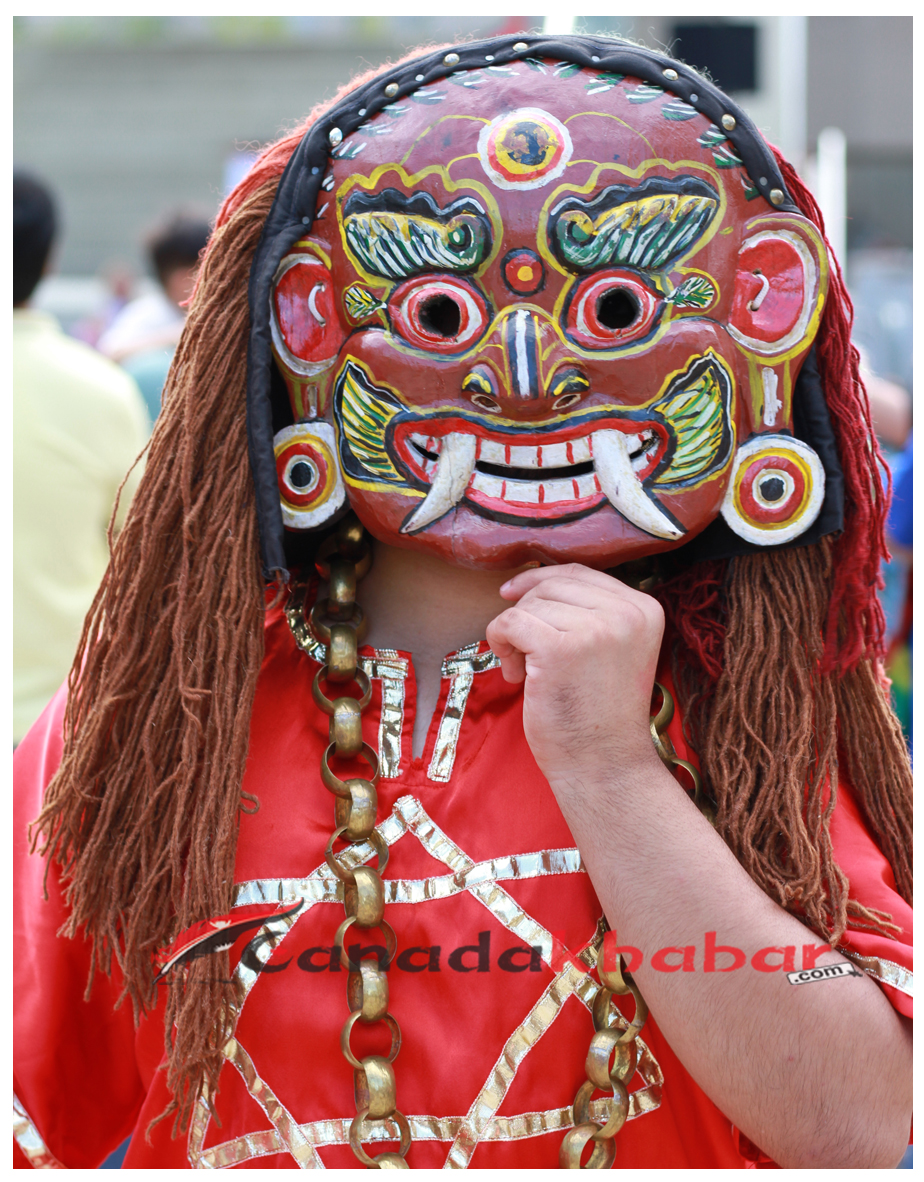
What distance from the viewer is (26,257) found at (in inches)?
99.0

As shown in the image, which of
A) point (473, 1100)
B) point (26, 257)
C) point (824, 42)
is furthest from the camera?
point (824, 42)

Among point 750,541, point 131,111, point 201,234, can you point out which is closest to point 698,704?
point 750,541

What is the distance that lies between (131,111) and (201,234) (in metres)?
9.42

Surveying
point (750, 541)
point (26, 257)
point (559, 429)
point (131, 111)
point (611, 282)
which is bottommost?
point (750, 541)

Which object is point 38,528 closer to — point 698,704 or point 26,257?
point 26,257

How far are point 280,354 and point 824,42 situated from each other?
513 centimetres

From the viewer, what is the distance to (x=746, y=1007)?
1.05m

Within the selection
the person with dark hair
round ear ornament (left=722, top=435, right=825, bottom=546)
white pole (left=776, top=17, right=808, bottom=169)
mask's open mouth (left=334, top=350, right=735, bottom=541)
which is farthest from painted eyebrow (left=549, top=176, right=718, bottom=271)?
white pole (left=776, top=17, right=808, bottom=169)

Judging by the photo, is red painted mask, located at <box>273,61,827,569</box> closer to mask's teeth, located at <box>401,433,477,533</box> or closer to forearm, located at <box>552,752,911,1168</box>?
mask's teeth, located at <box>401,433,477,533</box>

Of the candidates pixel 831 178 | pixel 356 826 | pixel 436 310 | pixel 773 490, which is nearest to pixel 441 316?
pixel 436 310

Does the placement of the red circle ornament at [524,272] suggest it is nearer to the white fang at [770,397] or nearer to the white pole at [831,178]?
the white fang at [770,397]

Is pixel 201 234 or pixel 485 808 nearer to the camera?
pixel 485 808

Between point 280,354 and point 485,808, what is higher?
point 280,354

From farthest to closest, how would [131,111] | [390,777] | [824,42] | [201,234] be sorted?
[131,111]
[824,42]
[201,234]
[390,777]
